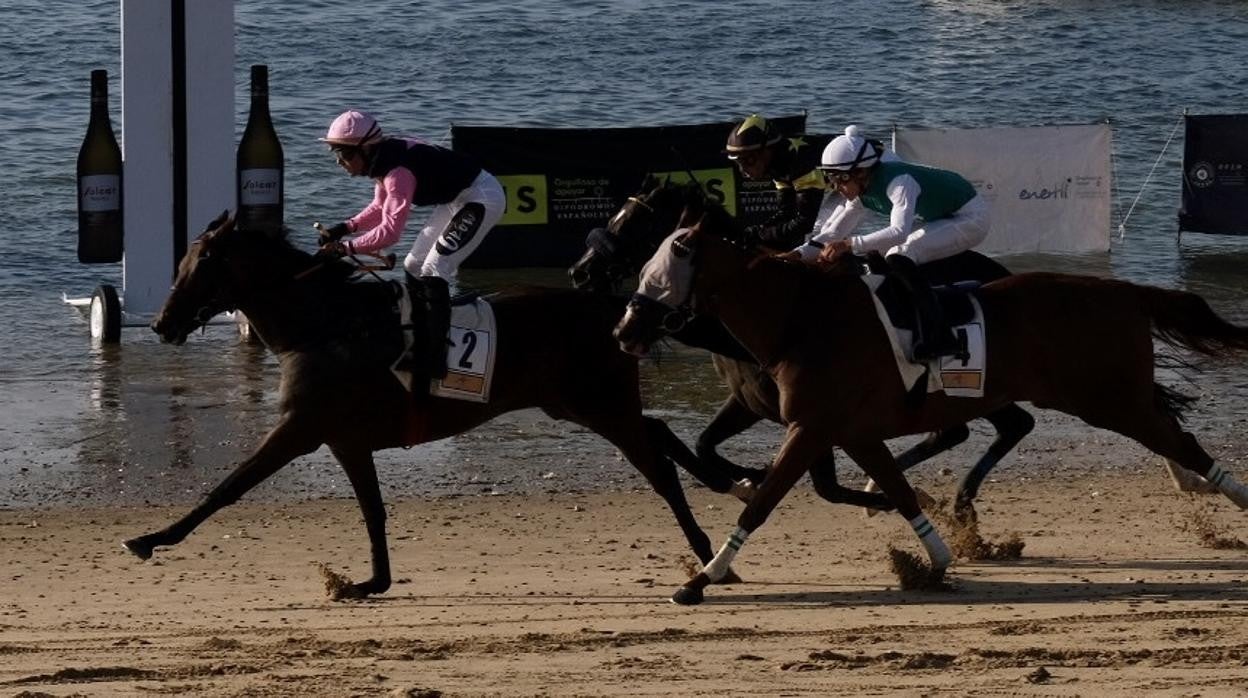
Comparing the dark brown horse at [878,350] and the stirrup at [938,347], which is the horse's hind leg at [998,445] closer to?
the dark brown horse at [878,350]

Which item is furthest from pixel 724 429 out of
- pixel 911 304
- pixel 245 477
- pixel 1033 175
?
pixel 1033 175

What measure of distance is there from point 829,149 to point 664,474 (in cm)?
160

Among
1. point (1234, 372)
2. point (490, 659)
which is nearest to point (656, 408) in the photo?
point (1234, 372)

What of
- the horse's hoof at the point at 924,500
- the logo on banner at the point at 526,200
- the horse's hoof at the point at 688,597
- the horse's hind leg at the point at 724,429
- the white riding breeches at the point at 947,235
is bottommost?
the logo on banner at the point at 526,200

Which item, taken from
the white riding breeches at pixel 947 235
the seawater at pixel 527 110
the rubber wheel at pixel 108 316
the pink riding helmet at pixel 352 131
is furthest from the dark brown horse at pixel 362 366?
the rubber wheel at pixel 108 316

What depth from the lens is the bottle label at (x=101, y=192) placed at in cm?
1602

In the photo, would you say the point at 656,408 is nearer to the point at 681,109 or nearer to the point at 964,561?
the point at 964,561

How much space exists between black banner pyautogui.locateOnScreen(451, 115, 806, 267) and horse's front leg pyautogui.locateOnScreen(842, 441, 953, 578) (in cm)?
895

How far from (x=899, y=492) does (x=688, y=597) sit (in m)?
1.06

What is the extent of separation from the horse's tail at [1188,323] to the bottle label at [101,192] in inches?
338

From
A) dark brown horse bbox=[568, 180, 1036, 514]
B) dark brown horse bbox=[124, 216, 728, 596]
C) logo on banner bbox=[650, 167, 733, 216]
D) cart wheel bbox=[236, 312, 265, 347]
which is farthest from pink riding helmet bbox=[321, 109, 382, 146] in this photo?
logo on banner bbox=[650, 167, 733, 216]

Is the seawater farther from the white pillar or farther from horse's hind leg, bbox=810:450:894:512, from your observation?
horse's hind leg, bbox=810:450:894:512

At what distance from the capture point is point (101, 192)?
1605 centimetres

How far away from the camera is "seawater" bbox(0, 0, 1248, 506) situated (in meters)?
12.5
